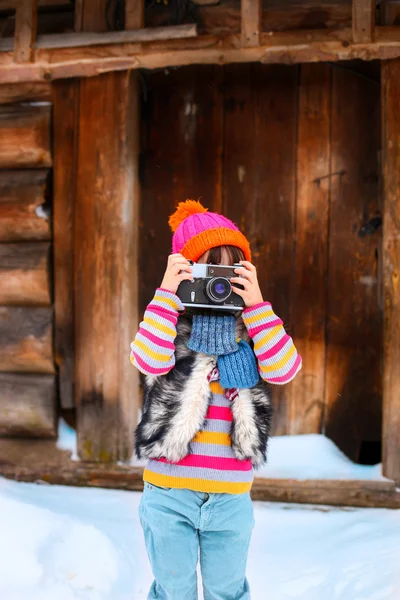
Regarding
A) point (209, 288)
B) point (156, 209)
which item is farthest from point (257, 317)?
point (156, 209)

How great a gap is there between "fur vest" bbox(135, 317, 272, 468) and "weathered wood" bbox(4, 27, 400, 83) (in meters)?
1.43

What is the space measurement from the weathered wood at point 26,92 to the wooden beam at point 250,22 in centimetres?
95

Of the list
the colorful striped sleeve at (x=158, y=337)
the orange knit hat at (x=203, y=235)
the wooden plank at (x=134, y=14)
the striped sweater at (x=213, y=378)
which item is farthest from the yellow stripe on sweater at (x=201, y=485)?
the wooden plank at (x=134, y=14)

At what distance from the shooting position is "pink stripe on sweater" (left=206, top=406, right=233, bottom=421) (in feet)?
4.57

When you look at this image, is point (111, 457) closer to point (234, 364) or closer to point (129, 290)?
point (129, 290)

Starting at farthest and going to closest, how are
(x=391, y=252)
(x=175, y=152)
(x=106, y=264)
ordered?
(x=175, y=152), (x=106, y=264), (x=391, y=252)

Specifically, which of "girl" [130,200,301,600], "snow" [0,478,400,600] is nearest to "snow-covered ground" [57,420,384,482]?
"snow" [0,478,400,600]

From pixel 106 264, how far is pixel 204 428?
1378mm

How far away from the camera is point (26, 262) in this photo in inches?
106

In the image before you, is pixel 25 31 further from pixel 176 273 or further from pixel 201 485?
pixel 201 485

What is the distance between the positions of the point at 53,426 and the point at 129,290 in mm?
743

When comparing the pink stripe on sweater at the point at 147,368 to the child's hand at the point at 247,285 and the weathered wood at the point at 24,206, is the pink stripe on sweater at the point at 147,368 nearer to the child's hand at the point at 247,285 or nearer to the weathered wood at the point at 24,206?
the child's hand at the point at 247,285

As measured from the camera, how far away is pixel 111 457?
2.64 m

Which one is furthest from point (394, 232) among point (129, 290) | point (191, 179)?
point (129, 290)
